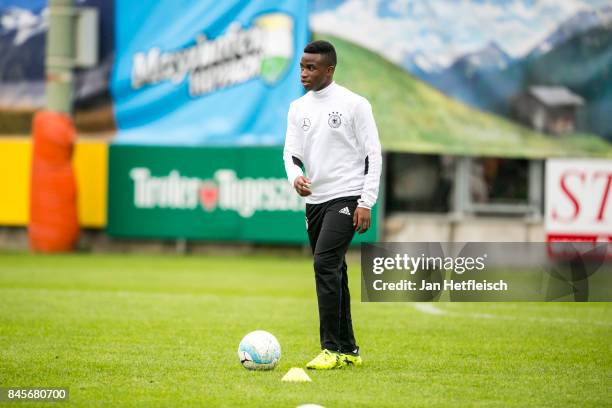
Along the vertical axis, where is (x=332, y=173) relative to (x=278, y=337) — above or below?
above

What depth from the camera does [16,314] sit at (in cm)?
1159

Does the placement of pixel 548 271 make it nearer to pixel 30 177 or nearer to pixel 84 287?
pixel 84 287

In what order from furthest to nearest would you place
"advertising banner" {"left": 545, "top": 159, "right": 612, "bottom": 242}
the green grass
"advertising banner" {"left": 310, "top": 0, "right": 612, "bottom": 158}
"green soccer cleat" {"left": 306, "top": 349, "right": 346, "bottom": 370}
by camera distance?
"advertising banner" {"left": 310, "top": 0, "right": 612, "bottom": 158}
"advertising banner" {"left": 545, "top": 159, "right": 612, "bottom": 242}
"green soccer cleat" {"left": 306, "top": 349, "right": 346, "bottom": 370}
the green grass

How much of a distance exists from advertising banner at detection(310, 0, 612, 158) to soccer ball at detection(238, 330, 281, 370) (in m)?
12.7

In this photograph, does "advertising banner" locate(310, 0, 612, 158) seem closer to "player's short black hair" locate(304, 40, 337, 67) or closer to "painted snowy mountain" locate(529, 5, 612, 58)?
"painted snowy mountain" locate(529, 5, 612, 58)

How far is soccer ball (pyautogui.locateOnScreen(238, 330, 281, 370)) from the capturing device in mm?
8055

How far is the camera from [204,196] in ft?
70.4

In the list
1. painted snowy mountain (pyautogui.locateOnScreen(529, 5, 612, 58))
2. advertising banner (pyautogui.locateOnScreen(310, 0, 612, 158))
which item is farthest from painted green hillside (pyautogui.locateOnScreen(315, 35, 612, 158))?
painted snowy mountain (pyautogui.locateOnScreen(529, 5, 612, 58))

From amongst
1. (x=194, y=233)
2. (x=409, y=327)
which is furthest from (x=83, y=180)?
(x=409, y=327)

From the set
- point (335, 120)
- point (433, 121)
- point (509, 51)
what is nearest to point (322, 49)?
point (335, 120)

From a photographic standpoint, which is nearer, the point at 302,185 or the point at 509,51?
the point at 302,185

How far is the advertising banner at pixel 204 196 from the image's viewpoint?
21.0 meters

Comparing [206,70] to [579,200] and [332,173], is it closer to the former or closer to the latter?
[579,200]

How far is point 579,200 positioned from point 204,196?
870 centimetres
